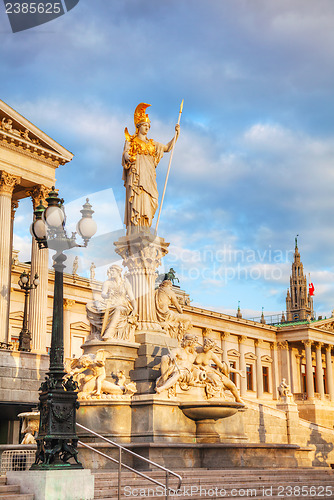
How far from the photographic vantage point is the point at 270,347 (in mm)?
77688

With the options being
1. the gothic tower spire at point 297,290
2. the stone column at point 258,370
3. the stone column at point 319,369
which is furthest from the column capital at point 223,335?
the gothic tower spire at point 297,290

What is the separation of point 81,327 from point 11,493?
4329 centimetres

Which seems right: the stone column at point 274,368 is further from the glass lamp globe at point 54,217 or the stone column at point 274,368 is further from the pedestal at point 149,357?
the glass lamp globe at point 54,217

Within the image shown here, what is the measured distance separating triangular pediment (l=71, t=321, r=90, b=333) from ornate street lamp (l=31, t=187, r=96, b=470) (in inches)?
1631

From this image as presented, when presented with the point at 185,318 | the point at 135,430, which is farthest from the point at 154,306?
the point at 135,430

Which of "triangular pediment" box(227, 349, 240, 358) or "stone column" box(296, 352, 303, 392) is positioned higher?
"triangular pediment" box(227, 349, 240, 358)

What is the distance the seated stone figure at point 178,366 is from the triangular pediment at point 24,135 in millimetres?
21419

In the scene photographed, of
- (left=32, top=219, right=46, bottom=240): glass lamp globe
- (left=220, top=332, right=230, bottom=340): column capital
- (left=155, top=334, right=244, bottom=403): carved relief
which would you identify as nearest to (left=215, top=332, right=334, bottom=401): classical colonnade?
(left=220, top=332, right=230, bottom=340): column capital

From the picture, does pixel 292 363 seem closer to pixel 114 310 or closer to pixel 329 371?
pixel 329 371

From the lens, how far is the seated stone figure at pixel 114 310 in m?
16.8

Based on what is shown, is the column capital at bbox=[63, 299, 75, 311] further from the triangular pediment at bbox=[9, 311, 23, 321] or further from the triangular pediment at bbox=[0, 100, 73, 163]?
the triangular pediment at bbox=[0, 100, 73, 163]

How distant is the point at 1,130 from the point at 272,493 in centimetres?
2585

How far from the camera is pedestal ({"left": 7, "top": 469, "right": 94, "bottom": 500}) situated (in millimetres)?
9836

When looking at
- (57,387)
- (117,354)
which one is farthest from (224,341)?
(57,387)
